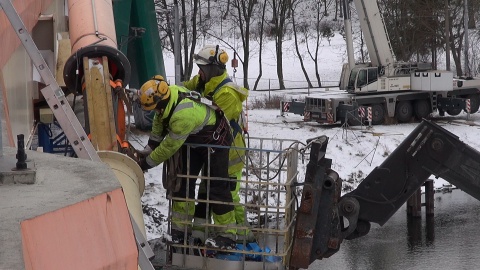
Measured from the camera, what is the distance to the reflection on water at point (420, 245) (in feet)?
46.7

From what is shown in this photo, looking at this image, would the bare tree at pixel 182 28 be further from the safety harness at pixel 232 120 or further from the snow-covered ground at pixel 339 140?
the safety harness at pixel 232 120

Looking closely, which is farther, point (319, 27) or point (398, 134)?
point (319, 27)

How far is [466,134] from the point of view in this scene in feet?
81.7

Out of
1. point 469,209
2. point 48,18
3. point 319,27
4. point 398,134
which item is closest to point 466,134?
point 398,134

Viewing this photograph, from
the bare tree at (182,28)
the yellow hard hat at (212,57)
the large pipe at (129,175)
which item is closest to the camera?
the large pipe at (129,175)

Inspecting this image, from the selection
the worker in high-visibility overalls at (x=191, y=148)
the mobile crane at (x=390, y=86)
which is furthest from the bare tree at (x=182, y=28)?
the worker in high-visibility overalls at (x=191, y=148)

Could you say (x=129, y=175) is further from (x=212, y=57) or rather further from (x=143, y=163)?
(x=212, y=57)

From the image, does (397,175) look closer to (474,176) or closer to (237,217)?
(474,176)

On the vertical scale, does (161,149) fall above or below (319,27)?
below

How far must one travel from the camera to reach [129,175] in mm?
6188

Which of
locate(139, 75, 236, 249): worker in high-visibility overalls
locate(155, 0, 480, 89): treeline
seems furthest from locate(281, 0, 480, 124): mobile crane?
locate(139, 75, 236, 249): worker in high-visibility overalls

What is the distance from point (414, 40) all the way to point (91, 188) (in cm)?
3811

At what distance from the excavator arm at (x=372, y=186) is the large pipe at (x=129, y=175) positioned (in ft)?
5.04

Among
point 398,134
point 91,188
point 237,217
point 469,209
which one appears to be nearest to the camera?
point 91,188
